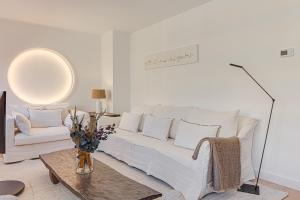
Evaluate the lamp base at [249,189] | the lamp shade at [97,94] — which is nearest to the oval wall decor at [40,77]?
the lamp shade at [97,94]

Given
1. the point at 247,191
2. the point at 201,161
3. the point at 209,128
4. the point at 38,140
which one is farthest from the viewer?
the point at 38,140

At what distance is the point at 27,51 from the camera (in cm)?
461

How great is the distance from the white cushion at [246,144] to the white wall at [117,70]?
2936 mm

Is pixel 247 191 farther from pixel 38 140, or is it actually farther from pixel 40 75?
pixel 40 75

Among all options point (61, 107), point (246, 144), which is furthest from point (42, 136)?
point (246, 144)

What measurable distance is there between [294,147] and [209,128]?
0.95 meters

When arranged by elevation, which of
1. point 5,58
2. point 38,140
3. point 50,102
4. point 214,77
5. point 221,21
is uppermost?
A: point 221,21

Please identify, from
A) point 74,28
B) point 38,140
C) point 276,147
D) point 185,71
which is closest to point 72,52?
point 74,28

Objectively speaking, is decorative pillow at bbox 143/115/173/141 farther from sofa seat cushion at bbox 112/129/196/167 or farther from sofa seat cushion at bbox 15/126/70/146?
sofa seat cushion at bbox 15/126/70/146

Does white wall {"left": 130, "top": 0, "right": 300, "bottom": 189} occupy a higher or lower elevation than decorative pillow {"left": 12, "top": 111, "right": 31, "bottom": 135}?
higher

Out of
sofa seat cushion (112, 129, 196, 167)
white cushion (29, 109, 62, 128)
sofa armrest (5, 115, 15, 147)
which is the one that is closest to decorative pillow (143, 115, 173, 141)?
sofa seat cushion (112, 129, 196, 167)

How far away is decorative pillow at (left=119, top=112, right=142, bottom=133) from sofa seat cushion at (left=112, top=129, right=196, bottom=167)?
12 cm

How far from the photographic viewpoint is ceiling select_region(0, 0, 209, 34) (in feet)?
11.7

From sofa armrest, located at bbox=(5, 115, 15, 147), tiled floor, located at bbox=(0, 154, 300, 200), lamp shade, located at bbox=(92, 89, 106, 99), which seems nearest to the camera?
tiled floor, located at bbox=(0, 154, 300, 200)
